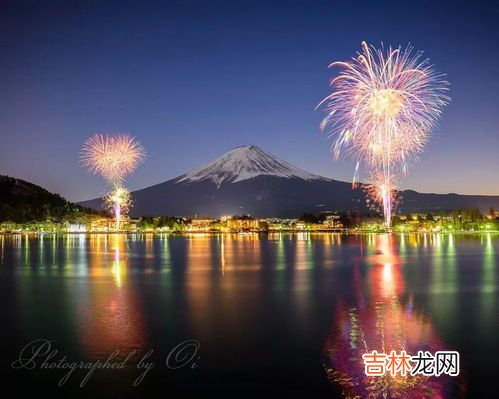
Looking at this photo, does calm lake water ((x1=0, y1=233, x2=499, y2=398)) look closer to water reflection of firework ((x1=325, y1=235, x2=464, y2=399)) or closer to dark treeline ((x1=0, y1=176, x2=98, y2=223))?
water reflection of firework ((x1=325, y1=235, x2=464, y2=399))

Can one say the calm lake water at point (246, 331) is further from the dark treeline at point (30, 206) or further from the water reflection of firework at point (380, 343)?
the dark treeline at point (30, 206)

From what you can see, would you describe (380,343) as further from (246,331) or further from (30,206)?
(30,206)

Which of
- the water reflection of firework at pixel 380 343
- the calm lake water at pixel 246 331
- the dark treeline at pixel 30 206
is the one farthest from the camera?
the dark treeline at pixel 30 206

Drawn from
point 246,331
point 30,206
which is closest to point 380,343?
point 246,331

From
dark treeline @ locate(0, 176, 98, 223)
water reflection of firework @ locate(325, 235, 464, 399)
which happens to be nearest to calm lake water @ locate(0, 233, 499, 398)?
water reflection of firework @ locate(325, 235, 464, 399)

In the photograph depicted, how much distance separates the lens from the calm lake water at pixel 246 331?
875cm

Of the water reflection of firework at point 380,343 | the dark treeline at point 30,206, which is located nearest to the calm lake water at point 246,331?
the water reflection of firework at point 380,343

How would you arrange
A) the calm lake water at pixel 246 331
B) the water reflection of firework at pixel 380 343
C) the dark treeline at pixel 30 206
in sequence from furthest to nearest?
the dark treeline at pixel 30 206, the calm lake water at pixel 246 331, the water reflection of firework at pixel 380 343

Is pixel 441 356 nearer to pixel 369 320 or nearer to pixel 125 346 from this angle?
pixel 369 320

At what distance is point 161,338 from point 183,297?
6534mm

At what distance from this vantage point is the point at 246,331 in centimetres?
1286

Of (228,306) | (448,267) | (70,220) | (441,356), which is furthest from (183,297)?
(70,220)

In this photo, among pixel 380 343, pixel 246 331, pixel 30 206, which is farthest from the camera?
pixel 30 206

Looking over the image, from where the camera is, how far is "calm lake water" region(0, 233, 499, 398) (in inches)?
344
